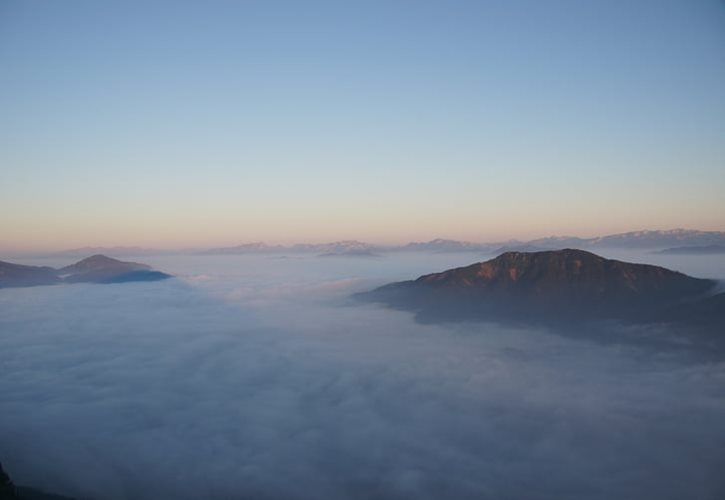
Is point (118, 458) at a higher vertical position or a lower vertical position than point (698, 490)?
higher

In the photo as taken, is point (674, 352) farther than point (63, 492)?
Yes

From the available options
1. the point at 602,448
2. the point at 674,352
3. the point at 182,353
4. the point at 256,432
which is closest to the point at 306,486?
the point at 256,432

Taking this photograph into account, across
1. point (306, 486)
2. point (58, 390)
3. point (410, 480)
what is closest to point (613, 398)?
point (410, 480)

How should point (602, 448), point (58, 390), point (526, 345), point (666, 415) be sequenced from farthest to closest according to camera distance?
point (526, 345) → point (58, 390) → point (666, 415) → point (602, 448)

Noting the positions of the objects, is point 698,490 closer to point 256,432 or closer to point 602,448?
point 602,448

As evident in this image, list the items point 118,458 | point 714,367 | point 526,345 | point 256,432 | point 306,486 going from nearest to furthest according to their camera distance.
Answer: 1. point 306,486
2. point 118,458
3. point 256,432
4. point 714,367
5. point 526,345

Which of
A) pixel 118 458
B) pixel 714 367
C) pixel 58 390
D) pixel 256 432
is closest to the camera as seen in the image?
pixel 118 458

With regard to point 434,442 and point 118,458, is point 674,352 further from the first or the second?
point 118,458

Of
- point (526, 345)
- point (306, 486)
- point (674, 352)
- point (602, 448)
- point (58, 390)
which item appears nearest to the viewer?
point (306, 486)

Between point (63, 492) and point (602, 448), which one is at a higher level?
point (63, 492)

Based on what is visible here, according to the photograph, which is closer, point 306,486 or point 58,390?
point 306,486
